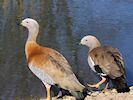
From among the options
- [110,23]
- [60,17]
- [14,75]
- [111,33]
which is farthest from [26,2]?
[14,75]

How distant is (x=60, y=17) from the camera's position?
1521 centimetres

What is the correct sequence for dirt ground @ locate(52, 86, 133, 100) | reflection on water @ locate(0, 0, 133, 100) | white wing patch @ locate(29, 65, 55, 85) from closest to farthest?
white wing patch @ locate(29, 65, 55, 85) → dirt ground @ locate(52, 86, 133, 100) → reflection on water @ locate(0, 0, 133, 100)

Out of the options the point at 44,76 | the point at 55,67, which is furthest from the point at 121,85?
the point at 44,76

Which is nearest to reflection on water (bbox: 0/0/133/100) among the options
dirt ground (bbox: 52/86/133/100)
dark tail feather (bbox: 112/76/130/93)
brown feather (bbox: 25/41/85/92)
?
dirt ground (bbox: 52/86/133/100)

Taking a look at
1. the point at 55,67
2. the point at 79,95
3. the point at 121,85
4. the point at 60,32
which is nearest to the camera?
the point at 79,95

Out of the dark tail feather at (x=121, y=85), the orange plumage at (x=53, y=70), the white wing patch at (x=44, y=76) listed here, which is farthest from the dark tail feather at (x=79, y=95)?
the dark tail feather at (x=121, y=85)

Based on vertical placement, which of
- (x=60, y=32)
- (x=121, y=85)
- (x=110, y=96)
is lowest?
(x=60, y=32)

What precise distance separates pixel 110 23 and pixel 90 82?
17.8ft

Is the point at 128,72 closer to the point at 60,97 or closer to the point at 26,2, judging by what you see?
the point at 60,97

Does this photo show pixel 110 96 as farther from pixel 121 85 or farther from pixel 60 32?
pixel 60 32

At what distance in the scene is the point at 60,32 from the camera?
519 inches

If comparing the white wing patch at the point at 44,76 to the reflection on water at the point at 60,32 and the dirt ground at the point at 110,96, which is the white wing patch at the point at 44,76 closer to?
the dirt ground at the point at 110,96

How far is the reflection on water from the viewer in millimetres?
9430

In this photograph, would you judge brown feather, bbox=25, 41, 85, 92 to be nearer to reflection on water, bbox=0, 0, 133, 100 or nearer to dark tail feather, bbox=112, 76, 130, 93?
dark tail feather, bbox=112, 76, 130, 93
